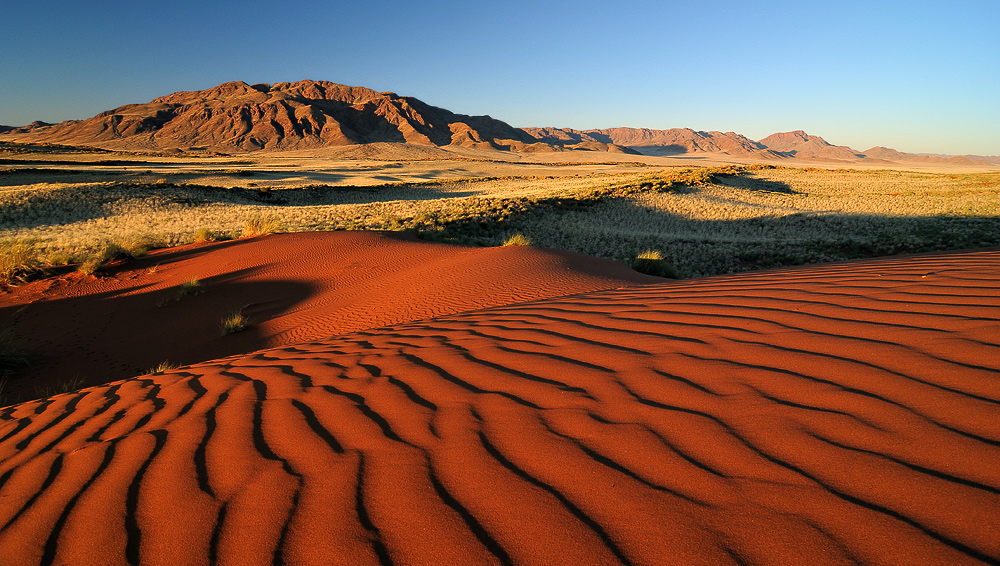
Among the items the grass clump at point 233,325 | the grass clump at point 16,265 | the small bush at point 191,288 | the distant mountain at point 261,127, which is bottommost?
the grass clump at point 233,325

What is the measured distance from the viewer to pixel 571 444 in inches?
82.5

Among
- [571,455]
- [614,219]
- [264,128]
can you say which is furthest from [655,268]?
[264,128]

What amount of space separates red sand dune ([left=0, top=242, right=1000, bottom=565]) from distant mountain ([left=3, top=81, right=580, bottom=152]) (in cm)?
12748

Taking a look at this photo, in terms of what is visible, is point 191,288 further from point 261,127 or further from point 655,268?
point 261,127

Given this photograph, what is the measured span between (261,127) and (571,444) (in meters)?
145

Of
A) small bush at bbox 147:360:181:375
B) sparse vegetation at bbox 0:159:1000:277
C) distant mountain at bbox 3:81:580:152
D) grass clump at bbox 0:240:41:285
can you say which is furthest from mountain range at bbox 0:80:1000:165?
small bush at bbox 147:360:181:375

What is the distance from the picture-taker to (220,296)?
9.41 m

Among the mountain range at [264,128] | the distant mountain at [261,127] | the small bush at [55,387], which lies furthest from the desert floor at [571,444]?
the distant mountain at [261,127]

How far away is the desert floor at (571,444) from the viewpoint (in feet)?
4.99

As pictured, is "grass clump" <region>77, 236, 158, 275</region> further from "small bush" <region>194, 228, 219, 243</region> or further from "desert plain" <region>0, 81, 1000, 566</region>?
"desert plain" <region>0, 81, 1000, 566</region>

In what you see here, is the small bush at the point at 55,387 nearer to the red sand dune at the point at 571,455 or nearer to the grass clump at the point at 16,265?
the red sand dune at the point at 571,455

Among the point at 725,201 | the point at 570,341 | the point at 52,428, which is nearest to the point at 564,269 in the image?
the point at 570,341

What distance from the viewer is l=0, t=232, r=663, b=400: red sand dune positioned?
23.3ft

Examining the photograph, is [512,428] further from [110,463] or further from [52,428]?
[52,428]
